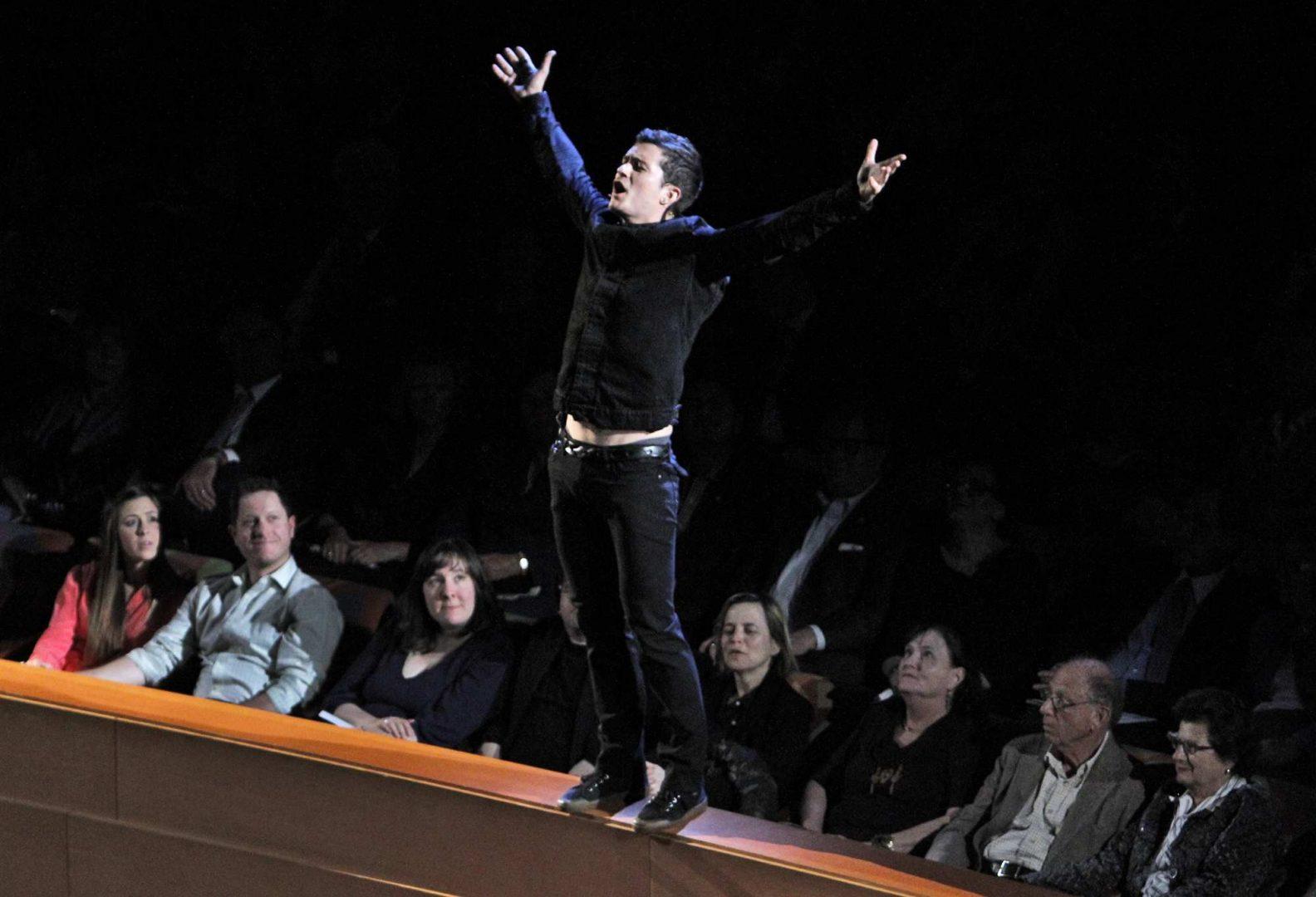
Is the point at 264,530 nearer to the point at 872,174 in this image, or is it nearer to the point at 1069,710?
the point at 1069,710

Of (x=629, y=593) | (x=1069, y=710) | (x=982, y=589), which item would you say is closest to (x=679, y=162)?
(x=629, y=593)

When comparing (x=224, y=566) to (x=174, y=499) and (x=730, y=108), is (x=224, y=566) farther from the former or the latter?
(x=730, y=108)

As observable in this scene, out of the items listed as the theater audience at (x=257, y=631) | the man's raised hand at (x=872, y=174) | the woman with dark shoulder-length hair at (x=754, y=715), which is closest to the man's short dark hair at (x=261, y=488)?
the theater audience at (x=257, y=631)

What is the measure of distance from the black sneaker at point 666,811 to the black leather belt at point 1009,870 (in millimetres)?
752

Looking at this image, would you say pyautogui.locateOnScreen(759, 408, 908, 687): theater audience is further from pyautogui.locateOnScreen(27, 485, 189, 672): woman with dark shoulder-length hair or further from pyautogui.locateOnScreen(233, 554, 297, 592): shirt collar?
pyautogui.locateOnScreen(27, 485, 189, 672): woman with dark shoulder-length hair

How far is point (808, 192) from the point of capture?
14.0 ft

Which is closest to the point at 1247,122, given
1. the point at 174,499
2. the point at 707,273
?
the point at 707,273

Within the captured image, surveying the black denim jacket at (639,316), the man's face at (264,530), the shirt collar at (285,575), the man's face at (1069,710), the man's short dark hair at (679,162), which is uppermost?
the man's short dark hair at (679,162)

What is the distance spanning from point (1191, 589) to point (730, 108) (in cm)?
170

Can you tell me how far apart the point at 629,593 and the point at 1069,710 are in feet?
3.47

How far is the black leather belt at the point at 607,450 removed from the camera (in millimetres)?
2598

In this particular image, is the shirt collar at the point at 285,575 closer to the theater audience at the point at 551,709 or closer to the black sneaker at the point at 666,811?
the theater audience at the point at 551,709

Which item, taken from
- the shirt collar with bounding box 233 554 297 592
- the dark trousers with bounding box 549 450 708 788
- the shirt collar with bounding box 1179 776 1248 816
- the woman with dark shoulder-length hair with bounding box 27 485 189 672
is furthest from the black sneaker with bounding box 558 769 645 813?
the woman with dark shoulder-length hair with bounding box 27 485 189 672

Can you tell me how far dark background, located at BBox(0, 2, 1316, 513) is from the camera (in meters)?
3.79
